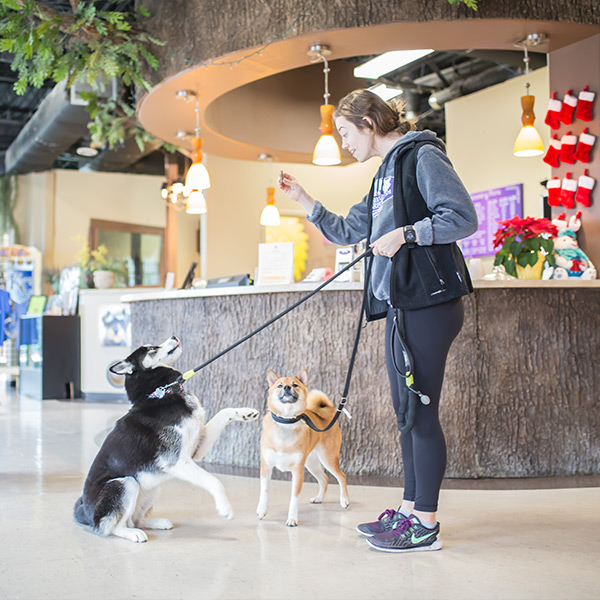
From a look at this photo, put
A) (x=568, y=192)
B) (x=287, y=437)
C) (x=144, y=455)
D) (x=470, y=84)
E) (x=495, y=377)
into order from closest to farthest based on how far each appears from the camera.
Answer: (x=144, y=455), (x=287, y=437), (x=495, y=377), (x=568, y=192), (x=470, y=84)

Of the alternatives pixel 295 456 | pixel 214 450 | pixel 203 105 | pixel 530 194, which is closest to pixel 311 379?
pixel 214 450

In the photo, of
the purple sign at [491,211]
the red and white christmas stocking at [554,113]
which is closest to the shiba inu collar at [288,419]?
the red and white christmas stocking at [554,113]

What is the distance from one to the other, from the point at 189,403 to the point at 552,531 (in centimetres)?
141

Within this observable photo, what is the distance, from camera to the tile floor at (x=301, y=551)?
74.9 inches

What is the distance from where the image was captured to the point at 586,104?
420 centimetres

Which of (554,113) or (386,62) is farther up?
(386,62)

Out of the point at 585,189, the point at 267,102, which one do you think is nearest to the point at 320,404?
the point at 585,189

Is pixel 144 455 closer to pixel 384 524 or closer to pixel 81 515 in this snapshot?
pixel 81 515

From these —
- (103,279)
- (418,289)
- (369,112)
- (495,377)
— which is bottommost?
(495,377)

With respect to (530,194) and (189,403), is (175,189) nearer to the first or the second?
(530,194)

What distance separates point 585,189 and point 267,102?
10.6 feet

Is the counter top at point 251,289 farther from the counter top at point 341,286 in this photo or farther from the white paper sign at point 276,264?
the white paper sign at point 276,264

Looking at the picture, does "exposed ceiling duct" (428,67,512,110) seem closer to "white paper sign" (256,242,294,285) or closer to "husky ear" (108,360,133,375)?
"white paper sign" (256,242,294,285)

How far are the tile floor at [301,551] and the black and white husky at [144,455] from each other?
98mm
